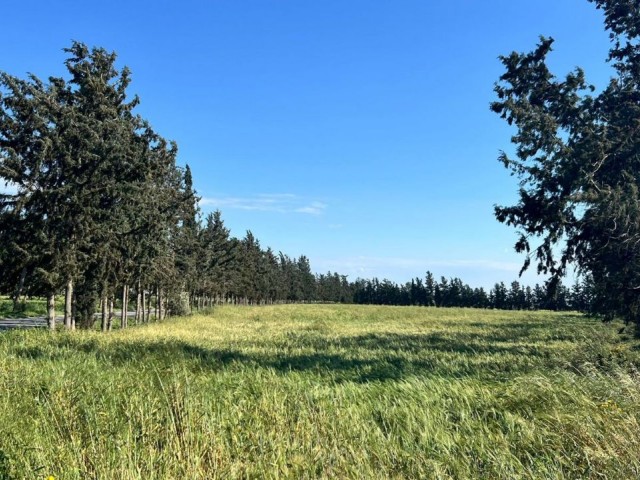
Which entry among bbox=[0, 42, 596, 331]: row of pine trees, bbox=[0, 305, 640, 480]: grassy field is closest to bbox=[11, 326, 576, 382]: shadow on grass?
bbox=[0, 305, 640, 480]: grassy field

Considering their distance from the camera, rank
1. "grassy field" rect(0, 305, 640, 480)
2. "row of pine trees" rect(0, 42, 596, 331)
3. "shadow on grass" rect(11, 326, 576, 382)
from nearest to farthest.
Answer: "grassy field" rect(0, 305, 640, 480) → "shadow on grass" rect(11, 326, 576, 382) → "row of pine trees" rect(0, 42, 596, 331)

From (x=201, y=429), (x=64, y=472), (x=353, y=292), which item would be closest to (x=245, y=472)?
(x=201, y=429)

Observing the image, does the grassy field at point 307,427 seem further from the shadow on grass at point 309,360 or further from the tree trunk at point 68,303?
the tree trunk at point 68,303

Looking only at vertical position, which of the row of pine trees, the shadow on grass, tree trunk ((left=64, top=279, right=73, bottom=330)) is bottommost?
the shadow on grass

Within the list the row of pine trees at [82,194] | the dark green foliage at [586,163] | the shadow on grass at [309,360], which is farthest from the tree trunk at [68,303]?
the dark green foliage at [586,163]

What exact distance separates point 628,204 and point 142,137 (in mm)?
22919

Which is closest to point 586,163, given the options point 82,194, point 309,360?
point 309,360

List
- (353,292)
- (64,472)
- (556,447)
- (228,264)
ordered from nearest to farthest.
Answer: (64,472), (556,447), (228,264), (353,292)

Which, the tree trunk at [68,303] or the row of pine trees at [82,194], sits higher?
the row of pine trees at [82,194]

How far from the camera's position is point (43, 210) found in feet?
62.2

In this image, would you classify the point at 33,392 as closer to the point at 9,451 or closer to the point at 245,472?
the point at 9,451

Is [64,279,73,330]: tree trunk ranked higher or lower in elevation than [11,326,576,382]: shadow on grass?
higher

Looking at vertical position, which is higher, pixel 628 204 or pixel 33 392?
pixel 628 204

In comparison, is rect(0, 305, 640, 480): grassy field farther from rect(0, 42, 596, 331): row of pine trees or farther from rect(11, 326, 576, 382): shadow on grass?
rect(0, 42, 596, 331): row of pine trees
